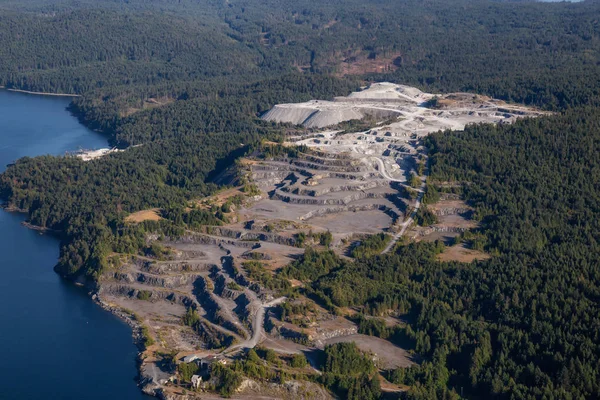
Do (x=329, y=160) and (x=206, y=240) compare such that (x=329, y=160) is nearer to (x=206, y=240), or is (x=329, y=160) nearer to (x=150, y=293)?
(x=206, y=240)

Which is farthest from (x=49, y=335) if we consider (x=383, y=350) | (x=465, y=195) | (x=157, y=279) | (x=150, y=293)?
(x=465, y=195)

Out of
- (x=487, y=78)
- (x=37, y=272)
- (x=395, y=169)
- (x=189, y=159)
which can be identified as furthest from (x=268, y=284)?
(x=487, y=78)

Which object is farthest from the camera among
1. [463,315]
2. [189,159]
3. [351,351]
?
[189,159]

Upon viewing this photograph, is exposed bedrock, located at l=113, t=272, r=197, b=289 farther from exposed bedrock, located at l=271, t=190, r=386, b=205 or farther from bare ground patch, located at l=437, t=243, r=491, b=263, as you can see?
bare ground patch, located at l=437, t=243, r=491, b=263

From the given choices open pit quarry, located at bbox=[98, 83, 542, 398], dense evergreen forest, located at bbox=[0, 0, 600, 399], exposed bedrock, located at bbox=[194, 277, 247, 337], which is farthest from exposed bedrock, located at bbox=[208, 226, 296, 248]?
exposed bedrock, located at bbox=[194, 277, 247, 337]

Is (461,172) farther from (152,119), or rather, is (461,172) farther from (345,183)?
(152,119)

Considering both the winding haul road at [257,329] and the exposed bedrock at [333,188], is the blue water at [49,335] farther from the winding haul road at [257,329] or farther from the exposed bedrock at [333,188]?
the exposed bedrock at [333,188]
